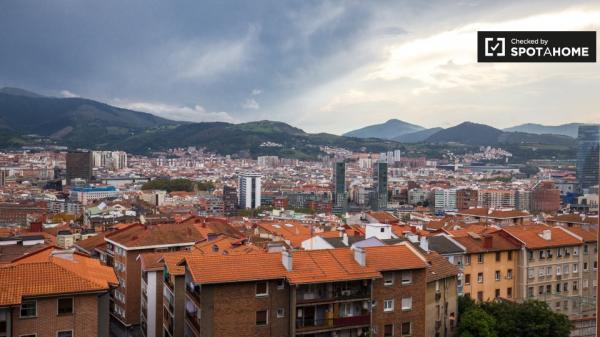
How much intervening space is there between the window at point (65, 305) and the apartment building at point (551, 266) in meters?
14.8

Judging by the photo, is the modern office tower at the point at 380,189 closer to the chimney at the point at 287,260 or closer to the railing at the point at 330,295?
the railing at the point at 330,295

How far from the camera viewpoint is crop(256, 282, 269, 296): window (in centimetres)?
1188

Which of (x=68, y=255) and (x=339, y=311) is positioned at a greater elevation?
(x=68, y=255)

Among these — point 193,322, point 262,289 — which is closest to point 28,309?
point 193,322

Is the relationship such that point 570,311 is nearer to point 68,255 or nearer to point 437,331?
point 437,331

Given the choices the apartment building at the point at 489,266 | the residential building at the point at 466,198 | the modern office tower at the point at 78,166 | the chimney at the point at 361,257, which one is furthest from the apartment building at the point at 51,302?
the modern office tower at the point at 78,166

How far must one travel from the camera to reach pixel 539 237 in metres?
20.4

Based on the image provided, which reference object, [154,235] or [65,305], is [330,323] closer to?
[65,305]

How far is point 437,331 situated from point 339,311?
11.0 ft

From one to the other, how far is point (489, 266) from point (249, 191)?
70597 millimetres

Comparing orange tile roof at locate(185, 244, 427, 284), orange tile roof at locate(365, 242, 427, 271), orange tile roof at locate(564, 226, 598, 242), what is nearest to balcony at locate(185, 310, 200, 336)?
orange tile roof at locate(185, 244, 427, 284)

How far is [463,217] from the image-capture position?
36031 millimetres

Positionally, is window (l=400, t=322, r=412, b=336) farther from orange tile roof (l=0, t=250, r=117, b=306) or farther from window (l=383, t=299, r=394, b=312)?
orange tile roof (l=0, t=250, r=117, b=306)

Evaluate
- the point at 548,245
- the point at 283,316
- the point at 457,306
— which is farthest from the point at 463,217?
the point at 283,316
